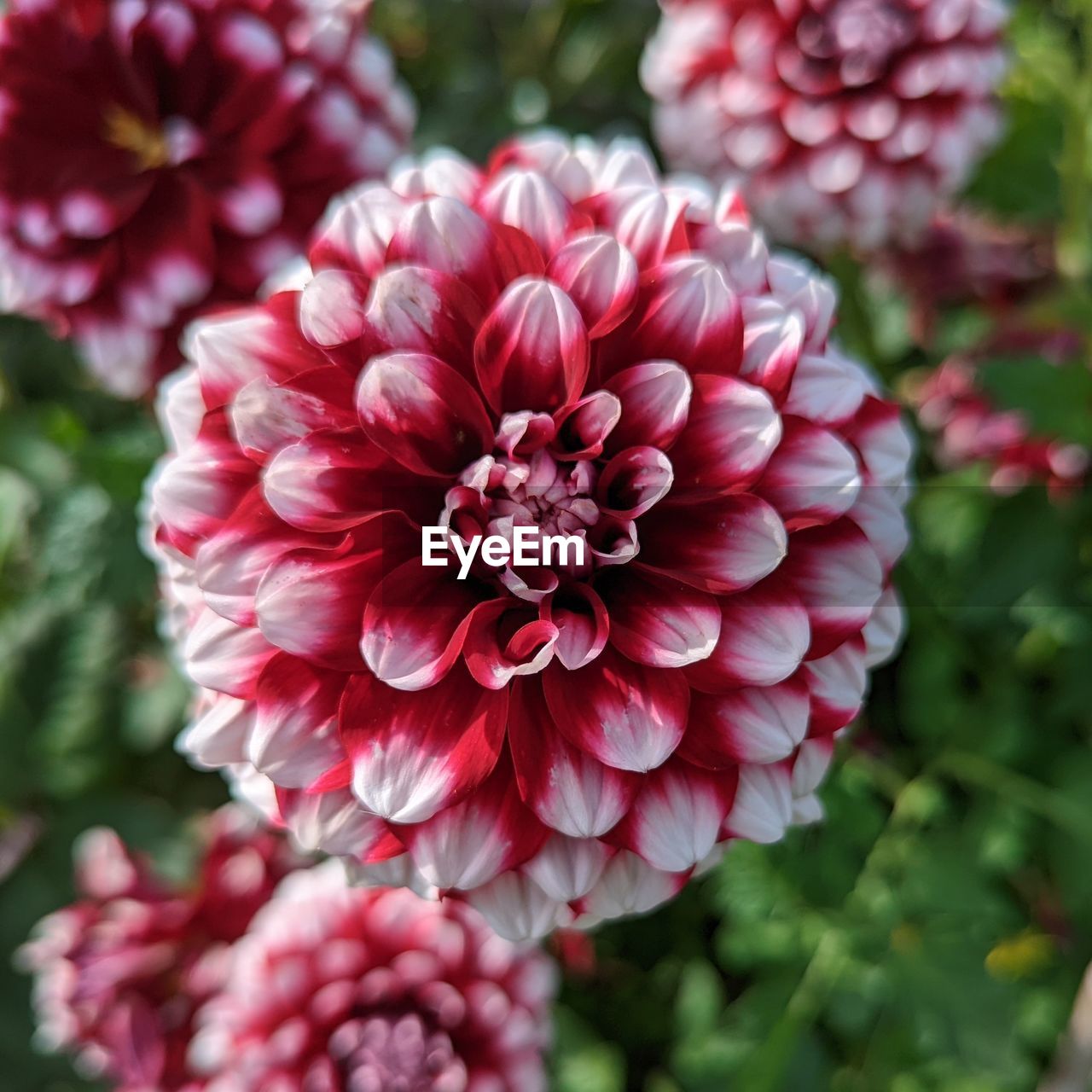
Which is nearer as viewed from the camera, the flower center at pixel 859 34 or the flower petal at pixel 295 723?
the flower petal at pixel 295 723

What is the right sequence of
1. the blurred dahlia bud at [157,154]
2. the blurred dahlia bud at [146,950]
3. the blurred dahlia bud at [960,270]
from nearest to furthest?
1. the blurred dahlia bud at [157,154]
2. the blurred dahlia bud at [146,950]
3. the blurred dahlia bud at [960,270]

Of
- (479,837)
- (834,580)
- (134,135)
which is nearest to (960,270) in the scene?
(834,580)

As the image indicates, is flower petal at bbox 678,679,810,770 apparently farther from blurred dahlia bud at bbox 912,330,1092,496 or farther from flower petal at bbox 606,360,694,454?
blurred dahlia bud at bbox 912,330,1092,496

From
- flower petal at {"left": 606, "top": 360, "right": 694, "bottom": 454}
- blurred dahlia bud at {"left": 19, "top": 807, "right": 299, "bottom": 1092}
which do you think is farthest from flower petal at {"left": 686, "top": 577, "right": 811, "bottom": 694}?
blurred dahlia bud at {"left": 19, "top": 807, "right": 299, "bottom": 1092}

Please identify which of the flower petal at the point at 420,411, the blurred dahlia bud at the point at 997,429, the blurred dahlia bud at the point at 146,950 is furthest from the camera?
the blurred dahlia bud at the point at 997,429

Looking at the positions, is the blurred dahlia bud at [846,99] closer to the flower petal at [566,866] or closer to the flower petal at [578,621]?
the flower petal at [578,621]

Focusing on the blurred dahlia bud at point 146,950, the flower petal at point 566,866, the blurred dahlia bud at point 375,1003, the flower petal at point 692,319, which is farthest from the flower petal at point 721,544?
the blurred dahlia bud at point 146,950

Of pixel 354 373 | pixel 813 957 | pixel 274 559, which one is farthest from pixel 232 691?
pixel 813 957
